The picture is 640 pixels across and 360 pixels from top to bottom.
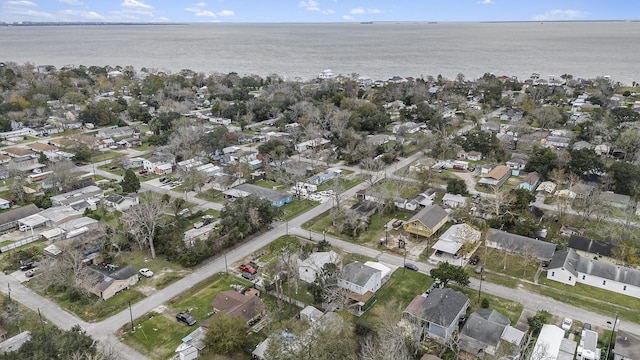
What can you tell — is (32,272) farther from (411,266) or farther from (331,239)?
(411,266)

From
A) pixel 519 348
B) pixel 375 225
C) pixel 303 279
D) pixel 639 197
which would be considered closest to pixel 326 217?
pixel 375 225

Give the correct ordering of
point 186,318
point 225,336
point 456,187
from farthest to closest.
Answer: point 456,187 → point 186,318 → point 225,336

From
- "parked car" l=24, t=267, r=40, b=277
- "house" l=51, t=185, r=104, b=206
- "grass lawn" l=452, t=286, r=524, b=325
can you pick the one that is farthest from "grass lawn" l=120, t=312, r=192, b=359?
"house" l=51, t=185, r=104, b=206

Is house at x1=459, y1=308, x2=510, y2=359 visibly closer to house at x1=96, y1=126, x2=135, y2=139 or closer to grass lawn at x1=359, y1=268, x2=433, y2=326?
grass lawn at x1=359, y1=268, x2=433, y2=326

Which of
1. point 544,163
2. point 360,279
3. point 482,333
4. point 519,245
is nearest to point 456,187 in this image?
point 519,245

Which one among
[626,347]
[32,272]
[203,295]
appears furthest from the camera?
[32,272]

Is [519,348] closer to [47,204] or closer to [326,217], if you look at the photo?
[326,217]
